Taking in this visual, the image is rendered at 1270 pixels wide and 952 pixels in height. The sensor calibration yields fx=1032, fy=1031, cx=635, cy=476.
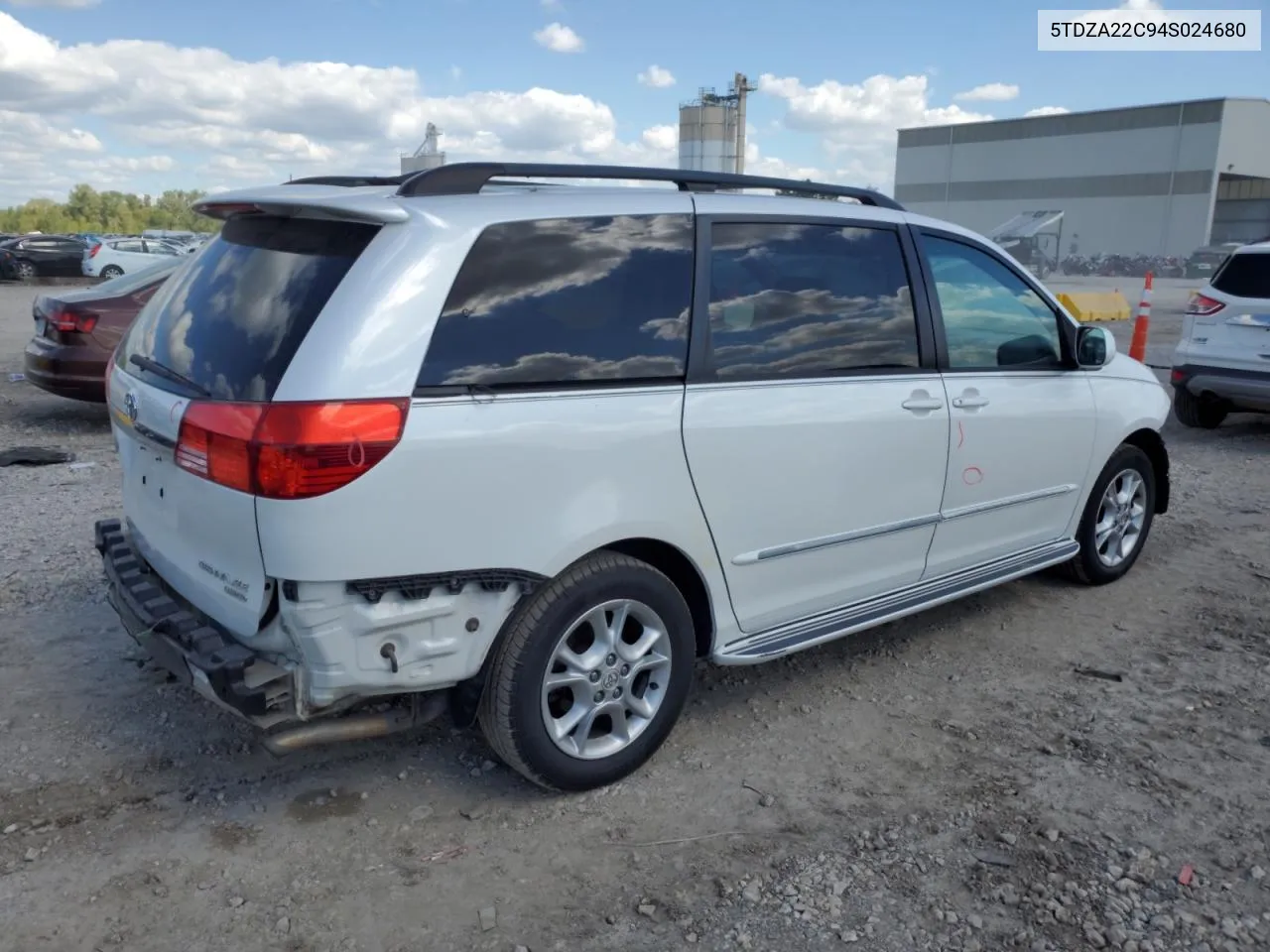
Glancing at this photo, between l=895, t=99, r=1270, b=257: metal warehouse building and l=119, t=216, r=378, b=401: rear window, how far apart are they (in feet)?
206

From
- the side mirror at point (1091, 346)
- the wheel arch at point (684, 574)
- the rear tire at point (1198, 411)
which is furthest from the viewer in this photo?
the rear tire at point (1198, 411)

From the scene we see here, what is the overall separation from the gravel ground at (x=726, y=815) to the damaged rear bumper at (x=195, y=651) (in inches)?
20.1

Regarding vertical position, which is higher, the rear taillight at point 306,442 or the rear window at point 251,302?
the rear window at point 251,302

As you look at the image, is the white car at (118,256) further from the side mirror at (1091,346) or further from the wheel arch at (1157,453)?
the side mirror at (1091,346)

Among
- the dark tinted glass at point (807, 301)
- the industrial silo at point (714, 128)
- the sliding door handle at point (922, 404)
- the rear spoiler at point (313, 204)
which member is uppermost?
the industrial silo at point (714, 128)

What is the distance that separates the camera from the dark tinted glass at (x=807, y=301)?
3.53 m

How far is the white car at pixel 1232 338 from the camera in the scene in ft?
28.4

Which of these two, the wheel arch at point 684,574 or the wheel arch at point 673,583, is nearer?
the wheel arch at point 673,583

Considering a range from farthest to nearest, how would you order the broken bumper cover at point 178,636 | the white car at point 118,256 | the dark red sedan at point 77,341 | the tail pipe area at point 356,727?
1. the white car at point 118,256
2. the dark red sedan at point 77,341
3. the tail pipe area at point 356,727
4. the broken bumper cover at point 178,636

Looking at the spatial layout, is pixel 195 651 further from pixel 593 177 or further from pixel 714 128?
pixel 714 128

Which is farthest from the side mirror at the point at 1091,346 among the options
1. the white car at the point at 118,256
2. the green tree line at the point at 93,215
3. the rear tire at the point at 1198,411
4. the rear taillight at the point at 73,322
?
the green tree line at the point at 93,215

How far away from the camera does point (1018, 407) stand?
14.6ft

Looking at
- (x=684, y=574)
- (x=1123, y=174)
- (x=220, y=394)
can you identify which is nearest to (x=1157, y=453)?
(x=684, y=574)

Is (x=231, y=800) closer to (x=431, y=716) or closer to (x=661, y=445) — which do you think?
(x=431, y=716)
